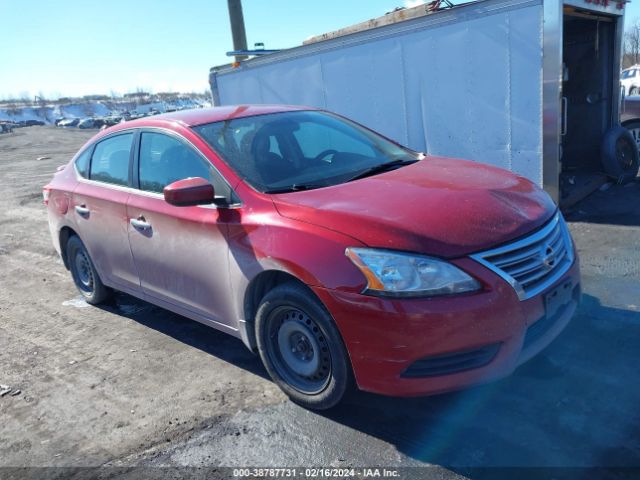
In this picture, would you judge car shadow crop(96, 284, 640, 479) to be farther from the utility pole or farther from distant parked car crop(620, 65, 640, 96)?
distant parked car crop(620, 65, 640, 96)

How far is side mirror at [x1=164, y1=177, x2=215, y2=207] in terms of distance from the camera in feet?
11.1

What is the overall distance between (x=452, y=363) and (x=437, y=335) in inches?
7.8

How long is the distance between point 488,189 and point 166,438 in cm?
237

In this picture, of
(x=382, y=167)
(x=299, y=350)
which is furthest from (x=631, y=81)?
(x=299, y=350)

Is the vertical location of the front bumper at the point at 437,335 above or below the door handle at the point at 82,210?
below

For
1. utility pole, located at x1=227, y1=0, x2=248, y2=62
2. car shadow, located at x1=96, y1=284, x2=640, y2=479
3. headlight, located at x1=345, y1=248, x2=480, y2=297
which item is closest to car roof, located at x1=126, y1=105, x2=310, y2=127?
car shadow, located at x1=96, y1=284, x2=640, y2=479

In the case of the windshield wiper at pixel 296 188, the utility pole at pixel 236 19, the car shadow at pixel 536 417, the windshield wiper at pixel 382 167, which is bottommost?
the car shadow at pixel 536 417

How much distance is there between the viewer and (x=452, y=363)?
2.80 m

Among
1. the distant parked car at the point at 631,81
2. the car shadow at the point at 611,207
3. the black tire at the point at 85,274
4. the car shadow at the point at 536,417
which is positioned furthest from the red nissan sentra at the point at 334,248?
the distant parked car at the point at 631,81

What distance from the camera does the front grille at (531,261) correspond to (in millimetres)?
2814

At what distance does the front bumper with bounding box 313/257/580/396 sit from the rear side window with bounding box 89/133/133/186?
93.3 inches

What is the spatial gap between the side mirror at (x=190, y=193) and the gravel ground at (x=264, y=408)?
4.11ft

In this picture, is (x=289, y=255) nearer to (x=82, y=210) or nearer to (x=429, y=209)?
(x=429, y=209)

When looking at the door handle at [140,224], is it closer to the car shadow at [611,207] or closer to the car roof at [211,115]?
the car roof at [211,115]
